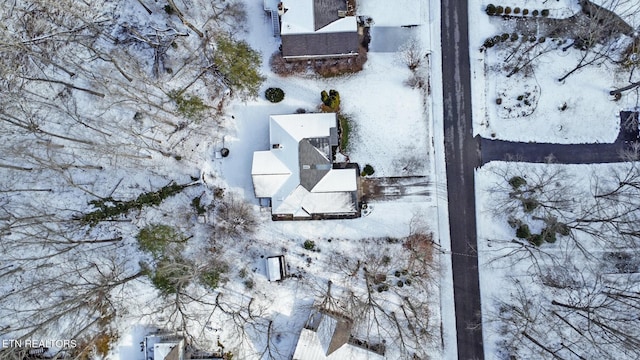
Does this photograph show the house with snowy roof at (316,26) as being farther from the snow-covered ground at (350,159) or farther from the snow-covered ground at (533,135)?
the snow-covered ground at (533,135)

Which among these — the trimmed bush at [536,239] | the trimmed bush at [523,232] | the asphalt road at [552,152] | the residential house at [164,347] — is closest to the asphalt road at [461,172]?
the asphalt road at [552,152]

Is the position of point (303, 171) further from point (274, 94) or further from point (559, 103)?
point (559, 103)

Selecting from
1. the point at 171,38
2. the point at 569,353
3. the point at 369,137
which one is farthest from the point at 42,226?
the point at 569,353

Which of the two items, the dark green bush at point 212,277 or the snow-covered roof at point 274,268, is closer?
the snow-covered roof at point 274,268

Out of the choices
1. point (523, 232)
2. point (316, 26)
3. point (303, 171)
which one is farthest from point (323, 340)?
point (316, 26)

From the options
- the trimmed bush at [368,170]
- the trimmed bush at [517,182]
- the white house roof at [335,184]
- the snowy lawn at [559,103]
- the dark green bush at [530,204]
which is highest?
the snowy lawn at [559,103]

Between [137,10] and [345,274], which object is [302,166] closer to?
[345,274]

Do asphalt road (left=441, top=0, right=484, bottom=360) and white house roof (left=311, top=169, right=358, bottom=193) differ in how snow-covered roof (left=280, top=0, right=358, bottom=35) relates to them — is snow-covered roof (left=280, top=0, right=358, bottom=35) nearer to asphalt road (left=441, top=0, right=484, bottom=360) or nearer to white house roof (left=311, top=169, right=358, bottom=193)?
asphalt road (left=441, top=0, right=484, bottom=360)
